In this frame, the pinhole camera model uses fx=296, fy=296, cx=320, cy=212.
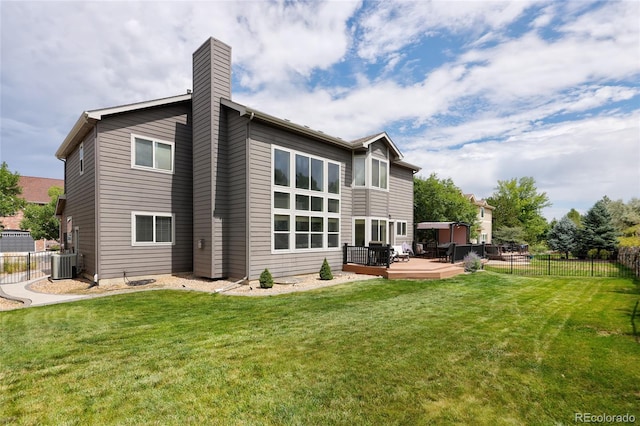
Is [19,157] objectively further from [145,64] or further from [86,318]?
[86,318]

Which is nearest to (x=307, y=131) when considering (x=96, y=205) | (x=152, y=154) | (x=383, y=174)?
(x=383, y=174)

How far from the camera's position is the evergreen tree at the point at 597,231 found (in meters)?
22.0

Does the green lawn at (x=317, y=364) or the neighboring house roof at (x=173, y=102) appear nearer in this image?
the green lawn at (x=317, y=364)

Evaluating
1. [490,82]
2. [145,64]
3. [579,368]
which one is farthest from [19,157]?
[579,368]

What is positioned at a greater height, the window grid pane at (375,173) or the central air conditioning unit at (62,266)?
the window grid pane at (375,173)

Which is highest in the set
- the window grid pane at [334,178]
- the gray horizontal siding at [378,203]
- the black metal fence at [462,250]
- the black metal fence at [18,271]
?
the window grid pane at [334,178]

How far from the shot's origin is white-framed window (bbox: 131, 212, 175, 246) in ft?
37.3

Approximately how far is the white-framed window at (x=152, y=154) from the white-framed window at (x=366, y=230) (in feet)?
28.5

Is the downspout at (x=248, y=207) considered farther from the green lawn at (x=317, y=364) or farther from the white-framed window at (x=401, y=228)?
the white-framed window at (x=401, y=228)

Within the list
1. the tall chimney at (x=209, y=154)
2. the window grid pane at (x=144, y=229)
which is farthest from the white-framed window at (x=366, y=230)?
the window grid pane at (x=144, y=229)

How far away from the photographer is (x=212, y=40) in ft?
36.5

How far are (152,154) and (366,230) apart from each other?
9.96 meters

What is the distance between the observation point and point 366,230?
14664 mm

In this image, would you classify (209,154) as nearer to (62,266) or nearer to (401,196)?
(62,266)
